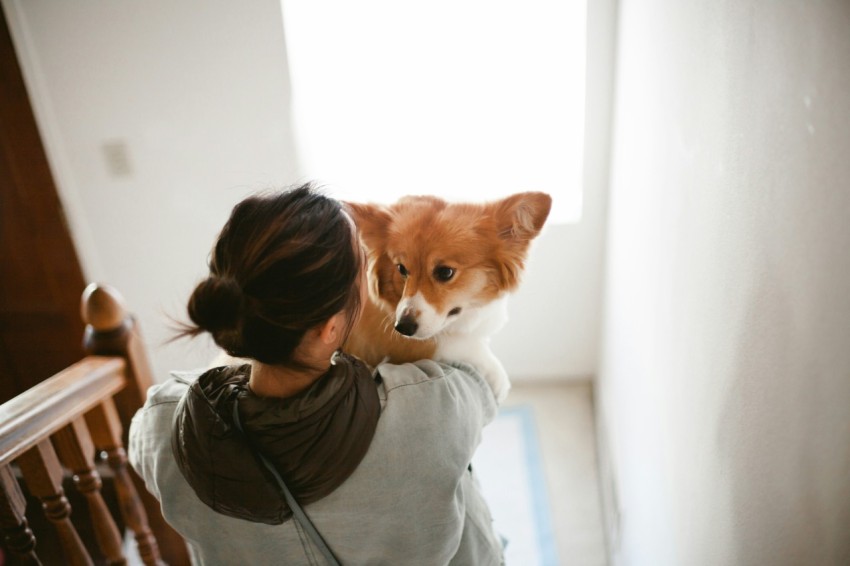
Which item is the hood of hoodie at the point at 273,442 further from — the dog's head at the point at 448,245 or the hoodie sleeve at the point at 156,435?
the dog's head at the point at 448,245

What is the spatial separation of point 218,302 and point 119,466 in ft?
3.62

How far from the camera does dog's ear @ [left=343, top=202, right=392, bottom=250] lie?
1.18 meters

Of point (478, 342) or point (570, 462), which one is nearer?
point (478, 342)

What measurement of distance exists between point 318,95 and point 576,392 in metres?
1.79

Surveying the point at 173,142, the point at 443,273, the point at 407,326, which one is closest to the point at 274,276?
the point at 407,326

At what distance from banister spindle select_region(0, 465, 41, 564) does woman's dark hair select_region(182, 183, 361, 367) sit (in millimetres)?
765

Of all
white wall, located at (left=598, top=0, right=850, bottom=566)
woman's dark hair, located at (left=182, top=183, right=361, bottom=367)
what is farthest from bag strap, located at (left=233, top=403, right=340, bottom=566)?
white wall, located at (left=598, top=0, right=850, bottom=566)

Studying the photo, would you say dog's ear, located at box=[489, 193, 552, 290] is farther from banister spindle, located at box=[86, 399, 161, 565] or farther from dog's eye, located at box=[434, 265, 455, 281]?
banister spindle, located at box=[86, 399, 161, 565]

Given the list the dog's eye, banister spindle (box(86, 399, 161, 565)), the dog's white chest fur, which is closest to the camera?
the dog's white chest fur

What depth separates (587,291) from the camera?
2.55m

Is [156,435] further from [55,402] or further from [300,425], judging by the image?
[55,402]

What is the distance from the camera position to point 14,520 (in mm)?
1204

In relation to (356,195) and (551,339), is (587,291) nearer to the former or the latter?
(551,339)

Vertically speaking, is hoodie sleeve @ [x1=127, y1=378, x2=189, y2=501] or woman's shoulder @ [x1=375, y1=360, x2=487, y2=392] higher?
woman's shoulder @ [x1=375, y1=360, x2=487, y2=392]
